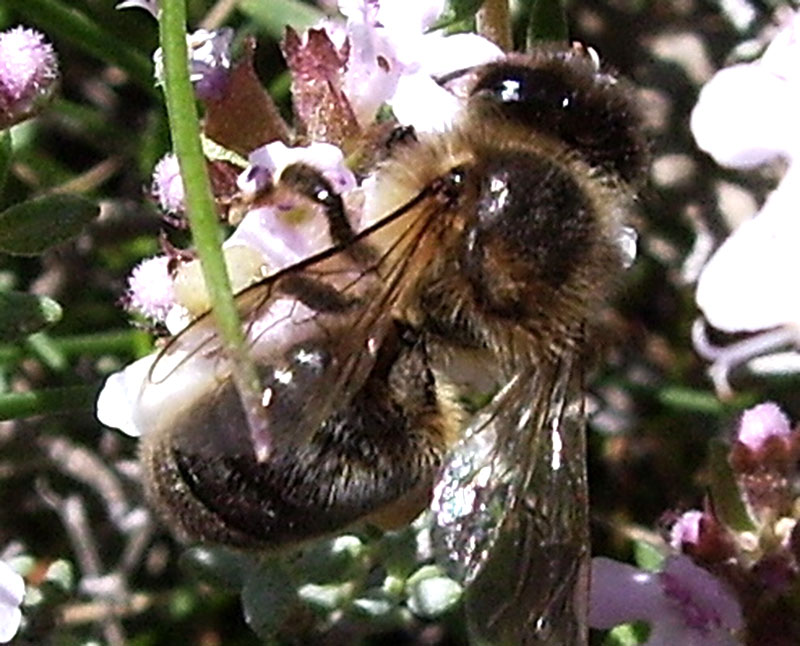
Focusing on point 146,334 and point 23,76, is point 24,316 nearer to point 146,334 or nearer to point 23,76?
point 23,76

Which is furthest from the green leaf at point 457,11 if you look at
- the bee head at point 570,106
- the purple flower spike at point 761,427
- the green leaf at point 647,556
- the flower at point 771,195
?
the green leaf at point 647,556

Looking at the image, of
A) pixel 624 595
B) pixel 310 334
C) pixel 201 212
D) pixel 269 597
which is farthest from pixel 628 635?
pixel 201 212

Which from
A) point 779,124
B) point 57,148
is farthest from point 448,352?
point 57,148

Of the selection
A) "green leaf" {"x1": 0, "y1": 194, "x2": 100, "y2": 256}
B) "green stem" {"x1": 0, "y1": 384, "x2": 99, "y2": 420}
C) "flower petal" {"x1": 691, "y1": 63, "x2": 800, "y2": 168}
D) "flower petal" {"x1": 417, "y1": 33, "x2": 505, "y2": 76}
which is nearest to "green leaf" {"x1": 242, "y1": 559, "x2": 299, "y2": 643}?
"green stem" {"x1": 0, "y1": 384, "x2": 99, "y2": 420}

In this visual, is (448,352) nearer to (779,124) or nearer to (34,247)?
(779,124)

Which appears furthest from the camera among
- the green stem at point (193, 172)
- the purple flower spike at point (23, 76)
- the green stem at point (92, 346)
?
the green stem at point (92, 346)

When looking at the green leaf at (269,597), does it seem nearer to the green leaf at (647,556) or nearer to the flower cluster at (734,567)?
the flower cluster at (734,567)
